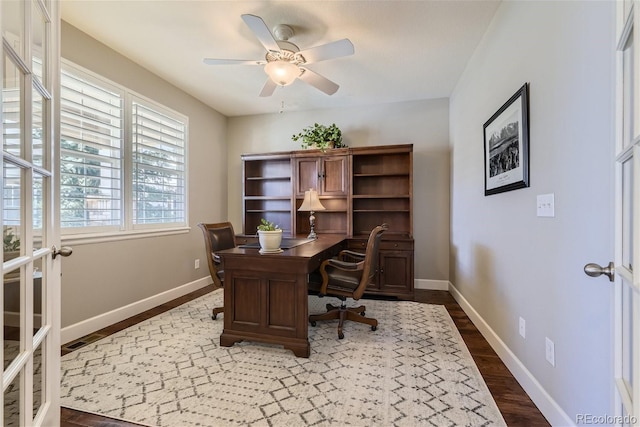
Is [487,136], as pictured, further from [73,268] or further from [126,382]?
[73,268]

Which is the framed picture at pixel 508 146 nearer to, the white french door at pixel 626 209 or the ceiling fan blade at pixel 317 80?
the white french door at pixel 626 209

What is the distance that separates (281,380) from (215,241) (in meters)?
1.68

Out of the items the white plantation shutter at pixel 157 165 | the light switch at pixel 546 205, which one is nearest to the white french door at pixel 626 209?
the light switch at pixel 546 205

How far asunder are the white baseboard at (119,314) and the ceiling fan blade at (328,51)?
2963 millimetres

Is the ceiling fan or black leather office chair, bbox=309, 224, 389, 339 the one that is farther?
black leather office chair, bbox=309, 224, 389, 339

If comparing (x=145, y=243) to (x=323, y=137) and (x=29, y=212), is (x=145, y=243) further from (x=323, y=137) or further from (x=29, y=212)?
(x=323, y=137)

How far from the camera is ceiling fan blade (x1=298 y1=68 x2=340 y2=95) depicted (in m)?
2.52

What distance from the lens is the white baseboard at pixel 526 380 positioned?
56.6 inches

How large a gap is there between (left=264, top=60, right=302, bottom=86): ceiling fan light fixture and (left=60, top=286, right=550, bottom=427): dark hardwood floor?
2502 millimetres

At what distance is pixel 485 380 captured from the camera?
1888 millimetres

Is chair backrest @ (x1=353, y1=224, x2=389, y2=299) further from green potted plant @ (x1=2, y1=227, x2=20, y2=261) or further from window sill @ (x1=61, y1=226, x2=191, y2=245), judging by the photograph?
window sill @ (x1=61, y1=226, x2=191, y2=245)

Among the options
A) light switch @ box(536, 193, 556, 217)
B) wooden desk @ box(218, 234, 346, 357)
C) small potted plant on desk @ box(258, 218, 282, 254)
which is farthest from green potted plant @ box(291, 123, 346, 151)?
light switch @ box(536, 193, 556, 217)

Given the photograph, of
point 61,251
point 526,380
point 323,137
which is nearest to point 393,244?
point 323,137

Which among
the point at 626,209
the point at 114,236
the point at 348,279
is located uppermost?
the point at 626,209
